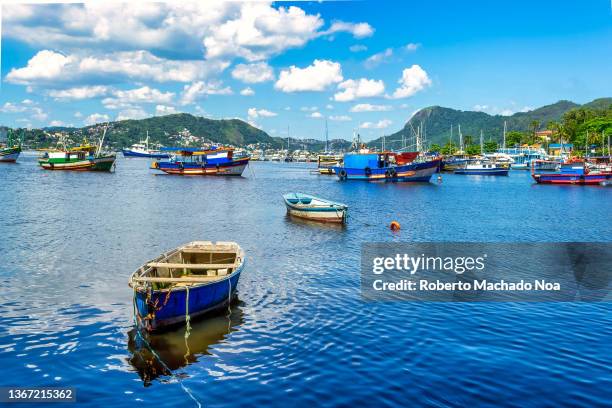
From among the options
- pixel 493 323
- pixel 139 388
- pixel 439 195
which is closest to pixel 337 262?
pixel 493 323

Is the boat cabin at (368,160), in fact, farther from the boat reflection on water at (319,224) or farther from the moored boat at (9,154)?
the moored boat at (9,154)

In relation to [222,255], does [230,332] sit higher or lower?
lower

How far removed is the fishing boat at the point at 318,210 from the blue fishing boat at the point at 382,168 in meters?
46.6

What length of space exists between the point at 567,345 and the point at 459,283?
697cm

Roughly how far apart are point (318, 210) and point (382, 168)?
50.6m

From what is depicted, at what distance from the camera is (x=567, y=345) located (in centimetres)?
1340

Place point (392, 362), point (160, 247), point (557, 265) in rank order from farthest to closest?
point (160, 247), point (557, 265), point (392, 362)

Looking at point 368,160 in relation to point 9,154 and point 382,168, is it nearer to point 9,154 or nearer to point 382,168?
point 382,168

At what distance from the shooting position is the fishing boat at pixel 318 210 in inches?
1430

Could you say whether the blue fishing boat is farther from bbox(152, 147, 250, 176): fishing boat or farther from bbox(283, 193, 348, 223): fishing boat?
bbox(283, 193, 348, 223): fishing boat

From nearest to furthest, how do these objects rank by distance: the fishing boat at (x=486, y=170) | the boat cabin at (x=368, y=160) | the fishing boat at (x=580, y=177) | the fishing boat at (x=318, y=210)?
the fishing boat at (x=318, y=210)
the fishing boat at (x=580, y=177)
the boat cabin at (x=368, y=160)
the fishing boat at (x=486, y=170)

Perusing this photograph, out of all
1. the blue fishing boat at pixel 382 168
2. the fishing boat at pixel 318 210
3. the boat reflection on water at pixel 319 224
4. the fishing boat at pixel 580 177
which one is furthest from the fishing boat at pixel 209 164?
the boat reflection on water at pixel 319 224

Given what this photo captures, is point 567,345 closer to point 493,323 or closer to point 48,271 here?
point 493,323

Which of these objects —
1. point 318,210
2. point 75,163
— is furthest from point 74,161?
point 318,210
